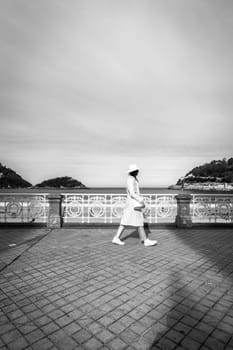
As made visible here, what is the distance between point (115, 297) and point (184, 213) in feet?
18.2

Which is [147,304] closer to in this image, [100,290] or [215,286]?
[100,290]

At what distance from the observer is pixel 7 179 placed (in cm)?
9681

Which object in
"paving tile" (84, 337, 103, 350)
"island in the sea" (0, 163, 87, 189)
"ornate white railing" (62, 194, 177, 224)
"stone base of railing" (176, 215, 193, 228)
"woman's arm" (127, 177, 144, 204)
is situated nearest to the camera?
"paving tile" (84, 337, 103, 350)

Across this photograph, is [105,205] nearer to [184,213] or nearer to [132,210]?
[184,213]

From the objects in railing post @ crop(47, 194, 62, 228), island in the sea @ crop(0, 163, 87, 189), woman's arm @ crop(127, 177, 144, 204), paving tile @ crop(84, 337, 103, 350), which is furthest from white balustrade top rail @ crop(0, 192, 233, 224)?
island in the sea @ crop(0, 163, 87, 189)

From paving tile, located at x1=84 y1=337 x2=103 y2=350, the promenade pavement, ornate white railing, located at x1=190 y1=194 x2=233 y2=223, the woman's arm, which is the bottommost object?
the promenade pavement

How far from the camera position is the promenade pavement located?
6.84 feet

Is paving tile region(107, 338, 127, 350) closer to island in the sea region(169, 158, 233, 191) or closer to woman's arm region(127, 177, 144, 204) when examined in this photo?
woman's arm region(127, 177, 144, 204)

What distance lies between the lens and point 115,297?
288cm

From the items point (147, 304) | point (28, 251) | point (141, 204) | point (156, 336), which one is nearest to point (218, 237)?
point (141, 204)

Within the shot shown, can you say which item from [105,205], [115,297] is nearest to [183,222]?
[105,205]

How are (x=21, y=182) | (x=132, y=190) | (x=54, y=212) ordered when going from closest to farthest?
(x=132, y=190)
(x=54, y=212)
(x=21, y=182)

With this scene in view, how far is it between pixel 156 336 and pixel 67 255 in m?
2.98

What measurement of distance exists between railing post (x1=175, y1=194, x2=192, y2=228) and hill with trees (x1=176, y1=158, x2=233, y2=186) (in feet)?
375
